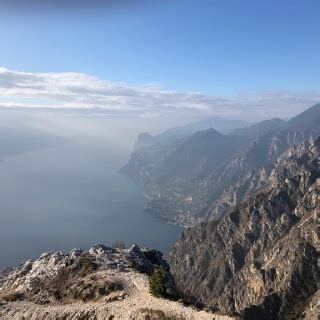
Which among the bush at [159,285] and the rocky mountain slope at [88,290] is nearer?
the rocky mountain slope at [88,290]

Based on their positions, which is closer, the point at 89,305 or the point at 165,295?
the point at 165,295

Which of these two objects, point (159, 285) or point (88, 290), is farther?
point (88, 290)

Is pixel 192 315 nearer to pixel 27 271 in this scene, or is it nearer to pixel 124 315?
pixel 124 315

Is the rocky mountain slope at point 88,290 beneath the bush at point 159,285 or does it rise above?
beneath

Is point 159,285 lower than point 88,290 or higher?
higher

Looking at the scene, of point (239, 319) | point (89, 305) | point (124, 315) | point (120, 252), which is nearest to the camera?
point (239, 319)

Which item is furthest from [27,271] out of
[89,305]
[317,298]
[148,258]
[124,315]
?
[317,298]

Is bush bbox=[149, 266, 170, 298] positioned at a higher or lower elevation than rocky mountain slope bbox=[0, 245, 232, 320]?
higher

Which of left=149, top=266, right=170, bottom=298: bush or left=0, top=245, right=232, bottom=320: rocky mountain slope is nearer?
left=0, top=245, right=232, bottom=320: rocky mountain slope
